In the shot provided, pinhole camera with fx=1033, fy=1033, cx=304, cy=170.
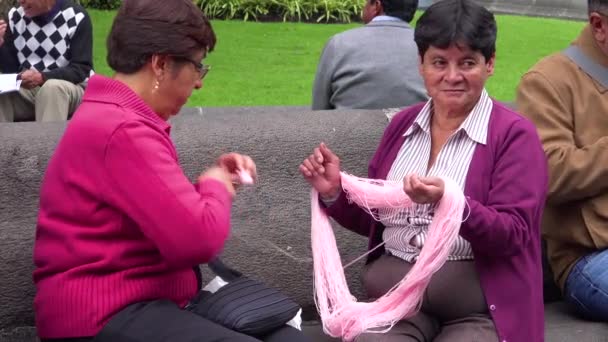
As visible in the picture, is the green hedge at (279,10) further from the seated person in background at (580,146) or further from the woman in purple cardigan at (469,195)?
the woman in purple cardigan at (469,195)

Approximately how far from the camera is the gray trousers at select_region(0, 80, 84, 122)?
6.07 metres

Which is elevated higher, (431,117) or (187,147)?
(431,117)

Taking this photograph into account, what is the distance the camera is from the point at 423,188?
319 centimetres

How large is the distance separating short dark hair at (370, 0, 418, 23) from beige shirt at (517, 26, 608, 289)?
1.39 metres

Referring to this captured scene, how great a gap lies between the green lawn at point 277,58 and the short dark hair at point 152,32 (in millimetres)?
6571

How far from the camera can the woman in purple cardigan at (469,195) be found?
11.4 feet

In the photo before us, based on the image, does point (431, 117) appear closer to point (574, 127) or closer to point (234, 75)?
point (574, 127)

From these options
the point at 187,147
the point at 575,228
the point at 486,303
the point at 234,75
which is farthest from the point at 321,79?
the point at 234,75

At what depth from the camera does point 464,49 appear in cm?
354

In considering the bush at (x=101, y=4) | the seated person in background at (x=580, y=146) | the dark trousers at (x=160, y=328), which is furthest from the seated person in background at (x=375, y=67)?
the bush at (x=101, y=4)

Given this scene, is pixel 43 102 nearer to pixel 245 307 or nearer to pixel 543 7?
pixel 245 307

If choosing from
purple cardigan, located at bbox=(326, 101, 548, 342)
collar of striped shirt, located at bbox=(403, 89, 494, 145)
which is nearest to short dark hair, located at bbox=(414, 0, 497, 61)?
collar of striped shirt, located at bbox=(403, 89, 494, 145)

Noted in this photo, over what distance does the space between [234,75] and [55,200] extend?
27.2ft

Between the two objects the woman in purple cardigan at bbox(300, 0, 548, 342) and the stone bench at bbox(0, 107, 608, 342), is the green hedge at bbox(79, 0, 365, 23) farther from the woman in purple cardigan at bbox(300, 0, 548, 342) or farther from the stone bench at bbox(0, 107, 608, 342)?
the woman in purple cardigan at bbox(300, 0, 548, 342)
